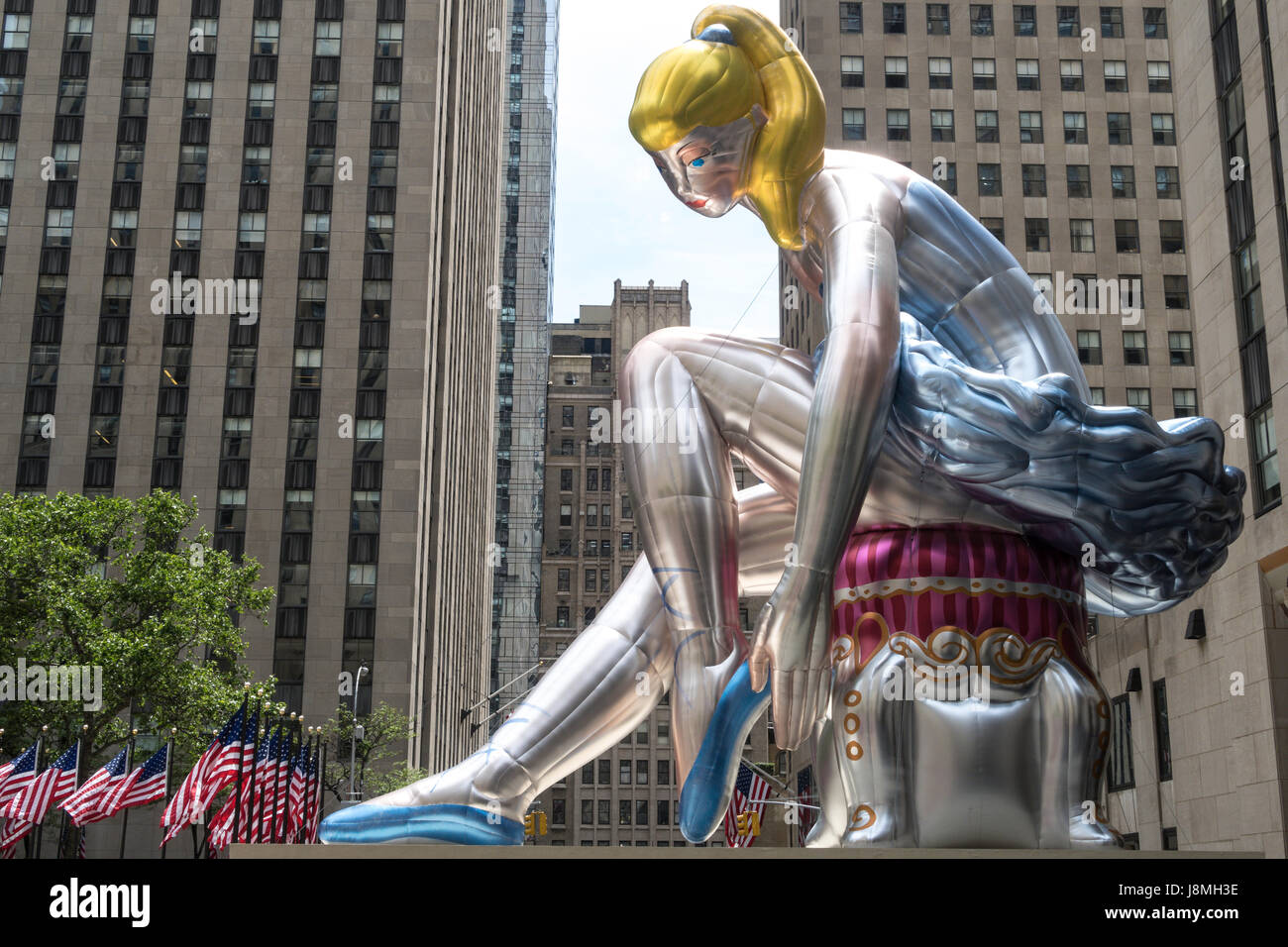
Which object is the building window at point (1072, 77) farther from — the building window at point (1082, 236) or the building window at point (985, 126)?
the building window at point (1082, 236)

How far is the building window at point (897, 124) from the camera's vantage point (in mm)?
73188

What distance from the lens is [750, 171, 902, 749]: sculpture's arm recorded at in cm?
782

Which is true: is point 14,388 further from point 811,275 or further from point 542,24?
point 542,24

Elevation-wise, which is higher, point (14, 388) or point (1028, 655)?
point (14, 388)

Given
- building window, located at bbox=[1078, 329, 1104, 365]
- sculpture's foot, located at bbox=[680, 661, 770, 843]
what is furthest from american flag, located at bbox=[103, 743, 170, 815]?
building window, located at bbox=[1078, 329, 1104, 365]

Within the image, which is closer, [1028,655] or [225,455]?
[1028,655]

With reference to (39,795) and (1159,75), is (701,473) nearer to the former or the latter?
(39,795)

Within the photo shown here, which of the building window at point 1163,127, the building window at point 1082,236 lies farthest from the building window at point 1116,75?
the building window at point 1082,236

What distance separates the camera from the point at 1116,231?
71375mm

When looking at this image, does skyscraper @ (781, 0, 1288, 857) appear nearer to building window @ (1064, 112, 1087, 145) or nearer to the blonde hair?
building window @ (1064, 112, 1087, 145)

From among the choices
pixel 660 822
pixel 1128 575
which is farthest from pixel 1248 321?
pixel 660 822

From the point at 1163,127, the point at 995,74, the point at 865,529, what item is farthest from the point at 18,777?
the point at 1163,127
